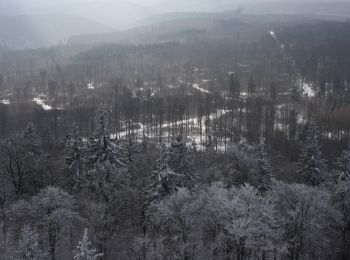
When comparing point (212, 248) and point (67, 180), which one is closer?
point (212, 248)

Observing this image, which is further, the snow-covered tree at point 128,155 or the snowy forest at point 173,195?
the snow-covered tree at point 128,155

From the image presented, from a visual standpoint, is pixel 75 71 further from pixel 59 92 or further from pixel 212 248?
pixel 212 248

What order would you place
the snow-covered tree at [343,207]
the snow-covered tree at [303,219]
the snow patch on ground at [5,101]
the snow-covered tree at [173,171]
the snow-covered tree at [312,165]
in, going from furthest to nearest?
the snow patch on ground at [5,101], the snow-covered tree at [312,165], the snow-covered tree at [173,171], the snow-covered tree at [343,207], the snow-covered tree at [303,219]

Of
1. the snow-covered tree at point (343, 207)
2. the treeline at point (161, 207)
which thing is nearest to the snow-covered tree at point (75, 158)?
the treeline at point (161, 207)

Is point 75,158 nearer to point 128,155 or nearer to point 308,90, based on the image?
point 128,155

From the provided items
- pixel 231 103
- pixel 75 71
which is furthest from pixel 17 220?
pixel 75 71

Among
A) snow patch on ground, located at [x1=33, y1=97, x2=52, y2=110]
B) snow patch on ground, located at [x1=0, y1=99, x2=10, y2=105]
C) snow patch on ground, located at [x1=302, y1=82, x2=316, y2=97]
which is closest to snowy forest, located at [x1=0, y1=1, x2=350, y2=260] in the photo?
snow patch on ground, located at [x1=33, y1=97, x2=52, y2=110]

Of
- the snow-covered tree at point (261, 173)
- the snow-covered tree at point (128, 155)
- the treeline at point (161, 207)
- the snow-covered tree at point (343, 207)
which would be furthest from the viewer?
the snow-covered tree at point (128, 155)

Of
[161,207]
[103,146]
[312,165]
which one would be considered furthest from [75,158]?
[312,165]

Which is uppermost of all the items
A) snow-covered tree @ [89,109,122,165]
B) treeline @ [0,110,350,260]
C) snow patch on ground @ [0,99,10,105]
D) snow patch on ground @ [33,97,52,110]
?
snow-covered tree @ [89,109,122,165]

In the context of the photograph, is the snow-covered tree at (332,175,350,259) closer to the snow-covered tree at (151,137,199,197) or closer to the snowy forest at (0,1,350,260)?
the snowy forest at (0,1,350,260)

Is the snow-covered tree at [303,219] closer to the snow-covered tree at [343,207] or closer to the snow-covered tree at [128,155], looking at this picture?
the snow-covered tree at [343,207]
